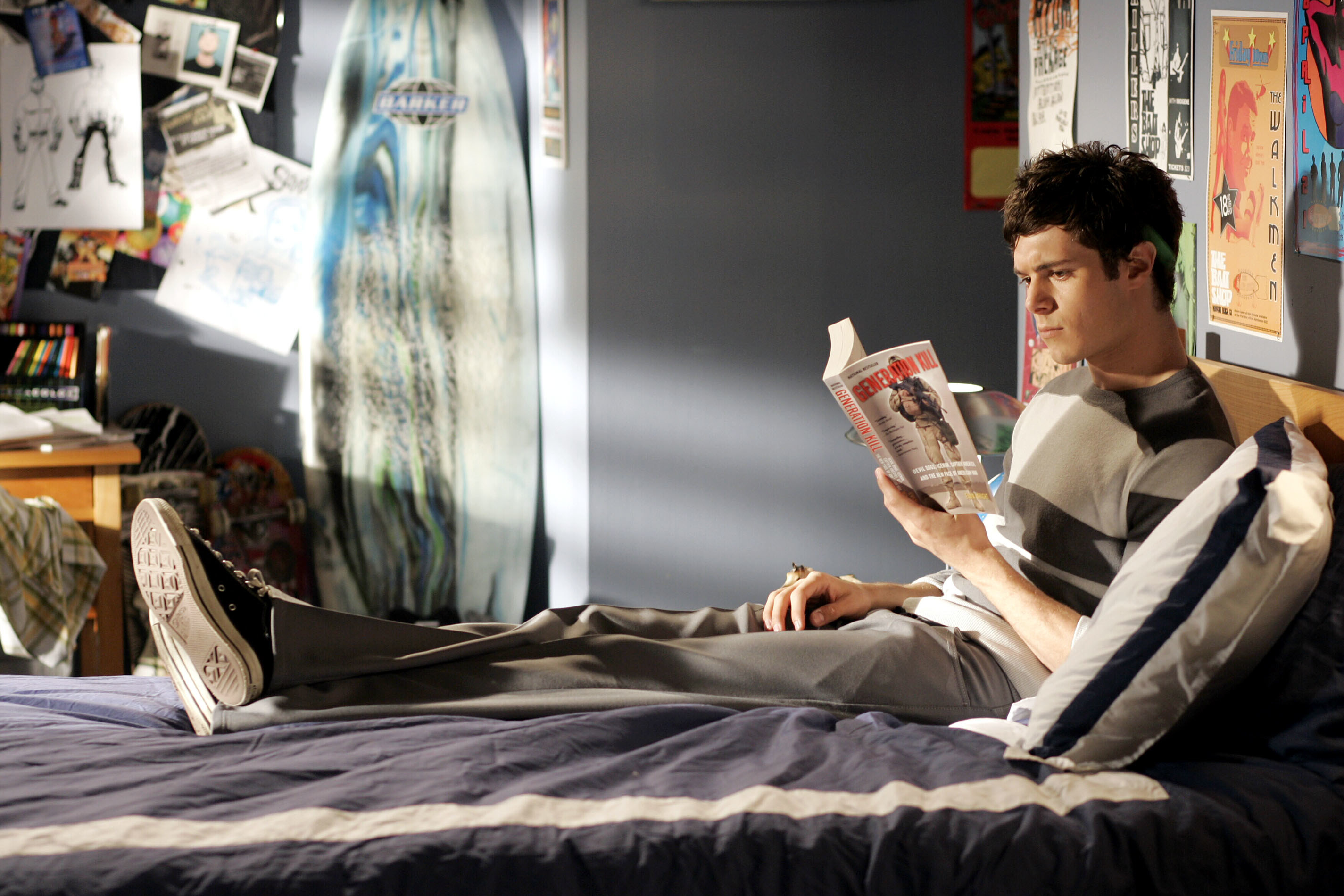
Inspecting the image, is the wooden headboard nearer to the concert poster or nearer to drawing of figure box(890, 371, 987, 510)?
drawing of figure box(890, 371, 987, 510)

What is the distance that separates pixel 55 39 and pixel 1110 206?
2.69 m

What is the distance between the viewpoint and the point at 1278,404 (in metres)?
1.41

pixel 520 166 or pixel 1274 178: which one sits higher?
pixel 520 166

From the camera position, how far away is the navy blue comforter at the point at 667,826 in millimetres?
930

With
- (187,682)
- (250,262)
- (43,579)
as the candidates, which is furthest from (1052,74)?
(43,579)

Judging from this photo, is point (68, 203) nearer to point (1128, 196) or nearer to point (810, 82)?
point (810, 82)

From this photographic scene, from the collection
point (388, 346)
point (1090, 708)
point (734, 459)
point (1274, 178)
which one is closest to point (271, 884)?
point (1090, 708)

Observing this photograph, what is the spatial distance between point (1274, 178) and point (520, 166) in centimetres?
198

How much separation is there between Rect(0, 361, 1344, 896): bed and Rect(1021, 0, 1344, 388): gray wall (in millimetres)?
366

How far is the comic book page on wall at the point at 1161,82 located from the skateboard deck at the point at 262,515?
87.1 inches

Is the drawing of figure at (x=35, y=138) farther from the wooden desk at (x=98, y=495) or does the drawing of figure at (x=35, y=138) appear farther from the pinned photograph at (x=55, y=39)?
the wooden desk at (x=98, y=495)

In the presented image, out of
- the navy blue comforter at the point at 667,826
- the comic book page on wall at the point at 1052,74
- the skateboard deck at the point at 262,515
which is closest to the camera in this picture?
the navy blue comforter at the point at 667,826

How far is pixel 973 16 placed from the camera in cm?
Result: 275

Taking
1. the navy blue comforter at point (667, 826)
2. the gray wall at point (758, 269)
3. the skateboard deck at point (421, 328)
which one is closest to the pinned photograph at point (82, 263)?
the skateboard deck at point (421, 328)
